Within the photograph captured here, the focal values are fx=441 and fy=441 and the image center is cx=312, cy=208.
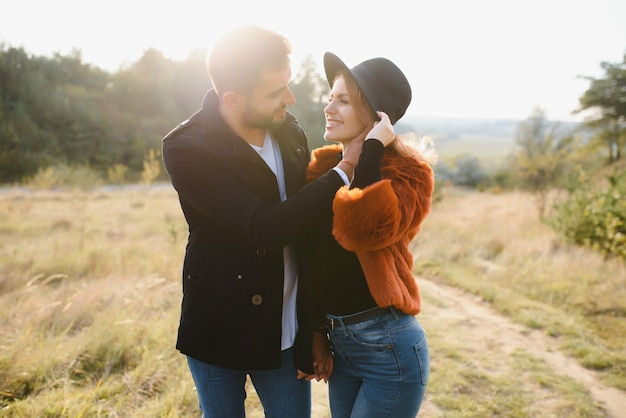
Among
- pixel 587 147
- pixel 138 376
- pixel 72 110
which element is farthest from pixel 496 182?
pixel 138 376

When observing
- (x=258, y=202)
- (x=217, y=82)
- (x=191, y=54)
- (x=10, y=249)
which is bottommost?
(x=10, y=249)

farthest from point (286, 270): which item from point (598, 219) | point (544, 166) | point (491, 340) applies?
point (544, 166)

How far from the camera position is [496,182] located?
33656 mm

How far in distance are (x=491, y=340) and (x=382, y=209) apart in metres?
3.93

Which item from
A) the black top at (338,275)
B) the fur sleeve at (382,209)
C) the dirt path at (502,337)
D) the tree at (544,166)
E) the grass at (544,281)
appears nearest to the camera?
the fur sleeve at (382,209)

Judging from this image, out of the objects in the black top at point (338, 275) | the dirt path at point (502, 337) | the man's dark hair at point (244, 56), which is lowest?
the dirt path at point (502, 337)

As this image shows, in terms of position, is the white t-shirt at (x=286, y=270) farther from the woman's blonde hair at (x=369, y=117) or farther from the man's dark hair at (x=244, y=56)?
the woman's blonde hair at (x=369, y=117)

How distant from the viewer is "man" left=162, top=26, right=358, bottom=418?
158 centimetres

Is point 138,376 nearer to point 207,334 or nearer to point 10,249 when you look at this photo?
point 207,334

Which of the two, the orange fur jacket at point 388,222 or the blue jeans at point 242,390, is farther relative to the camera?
the blue jeans at point 242,390

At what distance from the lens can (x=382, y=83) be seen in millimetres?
1822

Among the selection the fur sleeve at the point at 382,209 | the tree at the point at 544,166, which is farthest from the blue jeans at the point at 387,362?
the tree at the point at 544,166

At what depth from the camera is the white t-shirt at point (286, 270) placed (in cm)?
182

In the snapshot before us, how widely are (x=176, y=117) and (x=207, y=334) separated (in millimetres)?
37550
